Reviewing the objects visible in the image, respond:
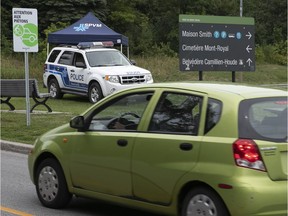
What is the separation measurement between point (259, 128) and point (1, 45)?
43667mm

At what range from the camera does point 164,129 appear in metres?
5.91

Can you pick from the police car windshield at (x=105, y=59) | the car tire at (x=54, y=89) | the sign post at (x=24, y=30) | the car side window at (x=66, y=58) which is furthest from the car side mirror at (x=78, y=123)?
the car tire at (x=54, y=89)

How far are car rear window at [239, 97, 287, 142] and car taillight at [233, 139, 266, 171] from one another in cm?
11

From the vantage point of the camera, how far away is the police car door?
21016 millimetres

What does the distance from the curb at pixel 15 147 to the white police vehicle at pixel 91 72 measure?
7892 mm

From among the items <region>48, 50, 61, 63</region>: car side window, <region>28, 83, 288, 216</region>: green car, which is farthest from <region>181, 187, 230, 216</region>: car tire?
<region>48, 50, 61, 63</region>: car side window

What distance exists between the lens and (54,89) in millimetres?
22750

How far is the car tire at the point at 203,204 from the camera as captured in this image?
5.27 metres

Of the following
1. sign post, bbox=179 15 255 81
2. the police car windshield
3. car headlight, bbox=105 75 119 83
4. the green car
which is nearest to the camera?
the green car

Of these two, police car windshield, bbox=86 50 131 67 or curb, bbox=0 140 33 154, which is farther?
police car windshield, bbox=86 50 131 67

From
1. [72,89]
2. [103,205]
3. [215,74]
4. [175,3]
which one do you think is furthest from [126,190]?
[175,3]

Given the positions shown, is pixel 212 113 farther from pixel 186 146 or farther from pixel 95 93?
pixel 95 93

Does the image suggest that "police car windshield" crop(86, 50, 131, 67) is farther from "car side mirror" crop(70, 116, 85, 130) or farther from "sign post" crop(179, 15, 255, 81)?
"car side mirror" crop(70, 116, 85, 130)

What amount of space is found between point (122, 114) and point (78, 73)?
15.0 meters
